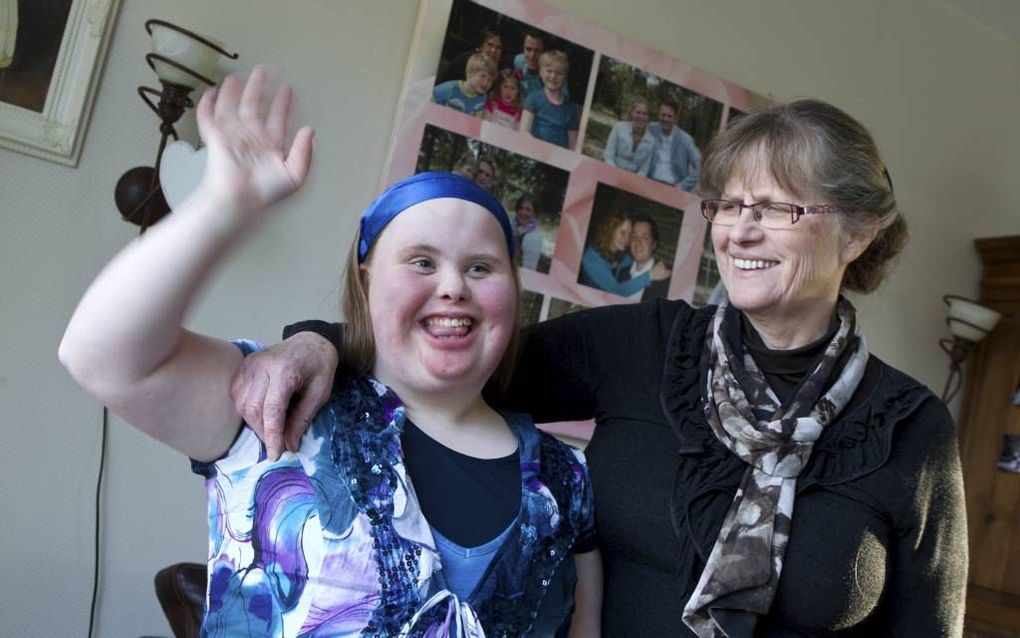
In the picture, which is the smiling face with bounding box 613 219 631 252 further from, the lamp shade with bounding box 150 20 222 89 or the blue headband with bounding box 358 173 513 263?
the blue headband with bounding box 358 173 513 263

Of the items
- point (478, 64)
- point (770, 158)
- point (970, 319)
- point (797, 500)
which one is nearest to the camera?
point (797, 500)

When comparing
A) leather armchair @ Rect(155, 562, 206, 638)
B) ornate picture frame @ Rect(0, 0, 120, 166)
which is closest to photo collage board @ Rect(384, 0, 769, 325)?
ornate picture frame @ Rect(0, 0, 120, 166)

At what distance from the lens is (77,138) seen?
2.35 m

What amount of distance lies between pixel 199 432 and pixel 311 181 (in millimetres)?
1693

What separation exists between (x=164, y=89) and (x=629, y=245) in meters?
1.48

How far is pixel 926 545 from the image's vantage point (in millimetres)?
1477

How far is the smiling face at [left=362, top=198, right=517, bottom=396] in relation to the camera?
3.97 feet

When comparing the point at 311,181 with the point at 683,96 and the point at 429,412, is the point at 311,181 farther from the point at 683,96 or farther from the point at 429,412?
the point at 429,412

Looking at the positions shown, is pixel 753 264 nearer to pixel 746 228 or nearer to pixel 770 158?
pixel 746 228

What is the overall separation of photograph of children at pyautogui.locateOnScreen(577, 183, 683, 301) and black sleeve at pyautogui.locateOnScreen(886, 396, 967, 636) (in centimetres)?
167

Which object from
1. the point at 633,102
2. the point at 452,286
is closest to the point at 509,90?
the point at 633,102

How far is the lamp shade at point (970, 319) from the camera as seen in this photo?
12.1 ft

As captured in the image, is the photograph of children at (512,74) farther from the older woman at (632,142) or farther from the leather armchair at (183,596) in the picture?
the leather armchair at (183,596)

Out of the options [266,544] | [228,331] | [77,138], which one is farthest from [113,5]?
[266,544]
